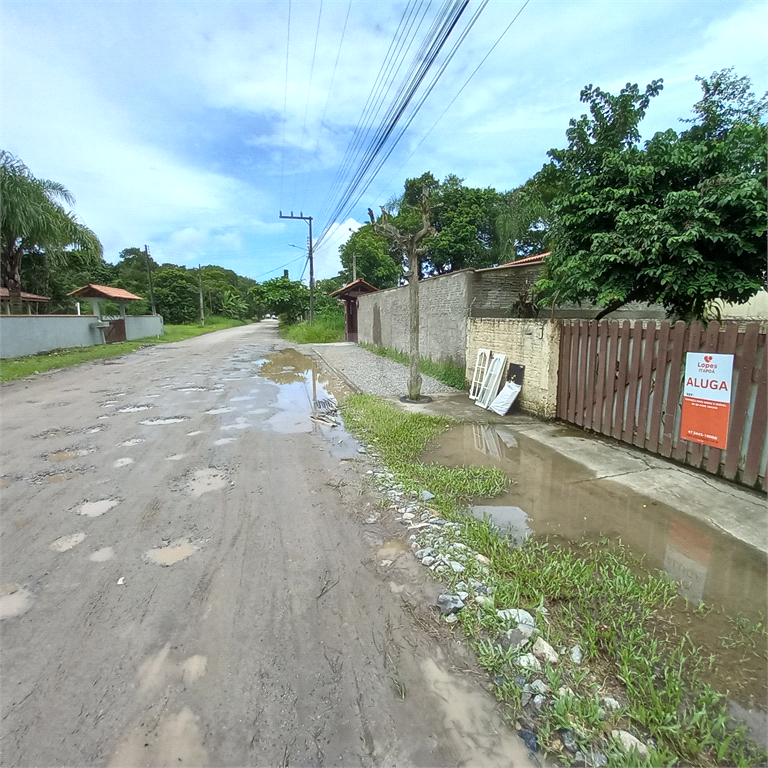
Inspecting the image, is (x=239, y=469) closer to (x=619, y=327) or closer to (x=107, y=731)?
(x=107, y=731)

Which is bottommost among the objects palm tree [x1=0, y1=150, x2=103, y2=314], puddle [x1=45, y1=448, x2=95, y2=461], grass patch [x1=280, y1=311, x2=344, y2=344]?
puddle [x1=45, y1=448, x2=95, y2=461]

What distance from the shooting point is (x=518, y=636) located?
2146 mm

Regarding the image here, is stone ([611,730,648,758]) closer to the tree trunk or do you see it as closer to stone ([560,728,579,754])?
stone ([560,728,579,754])

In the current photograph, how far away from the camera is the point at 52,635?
221 cm

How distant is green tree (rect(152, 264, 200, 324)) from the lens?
156 ft

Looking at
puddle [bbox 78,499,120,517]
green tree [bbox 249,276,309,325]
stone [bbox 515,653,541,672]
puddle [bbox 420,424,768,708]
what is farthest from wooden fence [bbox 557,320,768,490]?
green tree [bbox 249,276,309,325]

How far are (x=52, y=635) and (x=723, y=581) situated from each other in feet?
12.6

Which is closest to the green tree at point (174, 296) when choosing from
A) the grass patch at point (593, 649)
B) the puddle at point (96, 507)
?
the puddle at point (96, 507)

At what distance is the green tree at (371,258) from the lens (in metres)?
32.6

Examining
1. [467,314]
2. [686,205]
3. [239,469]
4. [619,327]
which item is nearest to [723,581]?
[619,327]

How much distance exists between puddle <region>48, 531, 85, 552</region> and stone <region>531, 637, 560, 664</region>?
316 cm

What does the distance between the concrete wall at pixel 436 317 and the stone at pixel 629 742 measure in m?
8.09

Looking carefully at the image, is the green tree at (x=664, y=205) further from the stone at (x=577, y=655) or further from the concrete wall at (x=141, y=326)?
the concrete wall at (x=141, y=326)

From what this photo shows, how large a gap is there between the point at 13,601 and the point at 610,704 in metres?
3.20
